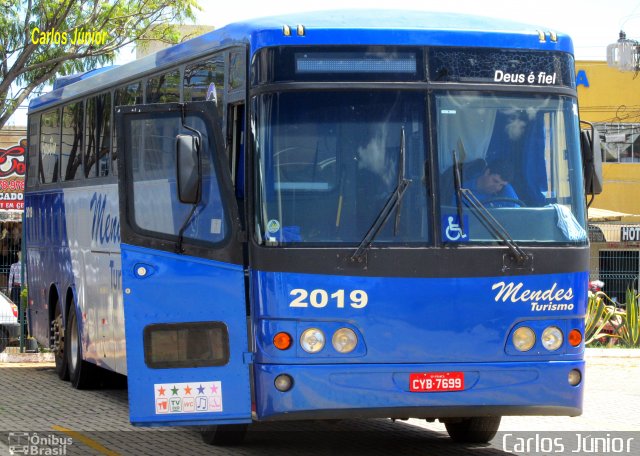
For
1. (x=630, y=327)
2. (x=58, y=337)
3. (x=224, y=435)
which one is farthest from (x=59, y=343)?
(x=630, y=327)

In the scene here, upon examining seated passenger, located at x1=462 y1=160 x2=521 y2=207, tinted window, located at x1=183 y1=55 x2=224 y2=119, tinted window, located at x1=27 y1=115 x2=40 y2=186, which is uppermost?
tinted window, located at x1=183 y1=55 x2=224 y2=119

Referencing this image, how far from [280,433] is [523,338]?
3.45 meters

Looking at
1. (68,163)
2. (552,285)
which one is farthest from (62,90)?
(552,285)

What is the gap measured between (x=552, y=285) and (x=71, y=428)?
5.20 m

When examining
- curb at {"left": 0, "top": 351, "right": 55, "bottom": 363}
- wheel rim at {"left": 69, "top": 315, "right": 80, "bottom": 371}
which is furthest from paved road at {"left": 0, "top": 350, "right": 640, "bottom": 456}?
curb at {"left": 0, "top": 351, "right": 55, "bottom": 363}

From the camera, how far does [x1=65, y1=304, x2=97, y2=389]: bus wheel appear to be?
1509cm

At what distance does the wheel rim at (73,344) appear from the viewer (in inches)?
601

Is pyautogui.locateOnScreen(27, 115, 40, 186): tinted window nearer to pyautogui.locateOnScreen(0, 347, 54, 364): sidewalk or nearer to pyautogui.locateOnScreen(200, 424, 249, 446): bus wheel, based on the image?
pyautogui.locateOnScreen(0, 347, 54, 364): sidewalk

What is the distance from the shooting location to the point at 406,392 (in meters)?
8.63

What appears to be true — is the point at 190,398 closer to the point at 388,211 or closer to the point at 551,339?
the point at 388,211

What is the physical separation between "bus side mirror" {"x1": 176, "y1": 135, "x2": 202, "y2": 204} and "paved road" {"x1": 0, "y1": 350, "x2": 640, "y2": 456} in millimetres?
2669

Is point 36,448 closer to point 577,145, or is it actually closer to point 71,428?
point 71,428

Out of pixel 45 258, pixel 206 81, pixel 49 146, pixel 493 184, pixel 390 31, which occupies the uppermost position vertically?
pixel 390 31

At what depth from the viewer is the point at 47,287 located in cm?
1673
